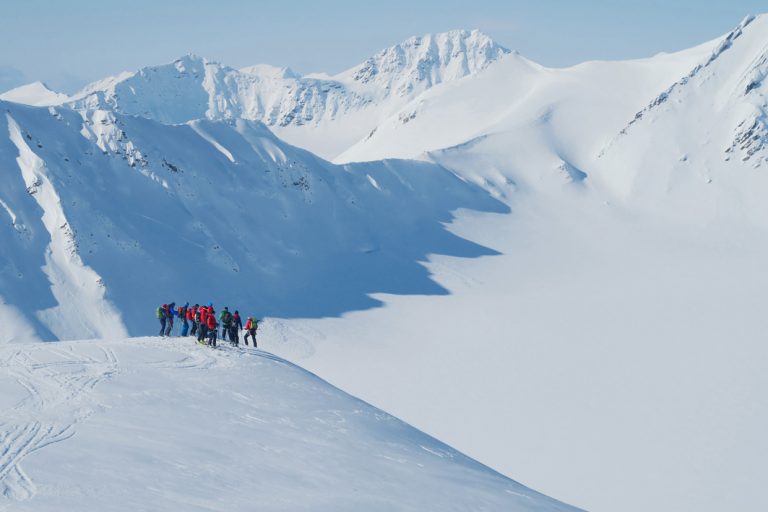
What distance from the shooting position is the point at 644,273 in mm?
70125

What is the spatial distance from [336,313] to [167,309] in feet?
91.3

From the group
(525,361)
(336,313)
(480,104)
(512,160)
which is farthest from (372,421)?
(480,104)

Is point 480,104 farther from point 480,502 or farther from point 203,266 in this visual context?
point 480,502

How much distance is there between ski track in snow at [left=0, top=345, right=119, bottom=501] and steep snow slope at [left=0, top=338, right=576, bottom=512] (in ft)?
0.13

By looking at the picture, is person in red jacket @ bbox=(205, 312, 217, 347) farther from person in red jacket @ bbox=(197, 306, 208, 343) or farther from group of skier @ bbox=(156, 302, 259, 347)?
person in red jacket @ bbox=(197, 306, 208, 343)

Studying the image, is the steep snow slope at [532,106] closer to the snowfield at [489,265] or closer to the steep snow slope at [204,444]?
the snowfield at [489,265]

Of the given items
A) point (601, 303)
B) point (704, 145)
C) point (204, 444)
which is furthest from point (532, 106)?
point (204, 444)

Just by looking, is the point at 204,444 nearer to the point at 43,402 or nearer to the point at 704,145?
the point at 43,402

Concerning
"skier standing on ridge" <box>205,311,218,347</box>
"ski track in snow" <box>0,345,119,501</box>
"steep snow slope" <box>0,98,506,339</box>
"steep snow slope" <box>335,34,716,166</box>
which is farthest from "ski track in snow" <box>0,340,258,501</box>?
"steep snow slope" <box>335,34,716,166</box>

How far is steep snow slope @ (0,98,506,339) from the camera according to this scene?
55219 millimetres

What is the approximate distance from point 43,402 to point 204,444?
4.55 metres

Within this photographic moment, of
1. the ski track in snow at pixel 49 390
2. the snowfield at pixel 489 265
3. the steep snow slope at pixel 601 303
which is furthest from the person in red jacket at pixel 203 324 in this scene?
the steep snow slope at pixel 601 303

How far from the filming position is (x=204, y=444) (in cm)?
1850

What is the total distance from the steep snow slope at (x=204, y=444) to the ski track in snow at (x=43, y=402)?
1.5 inches
